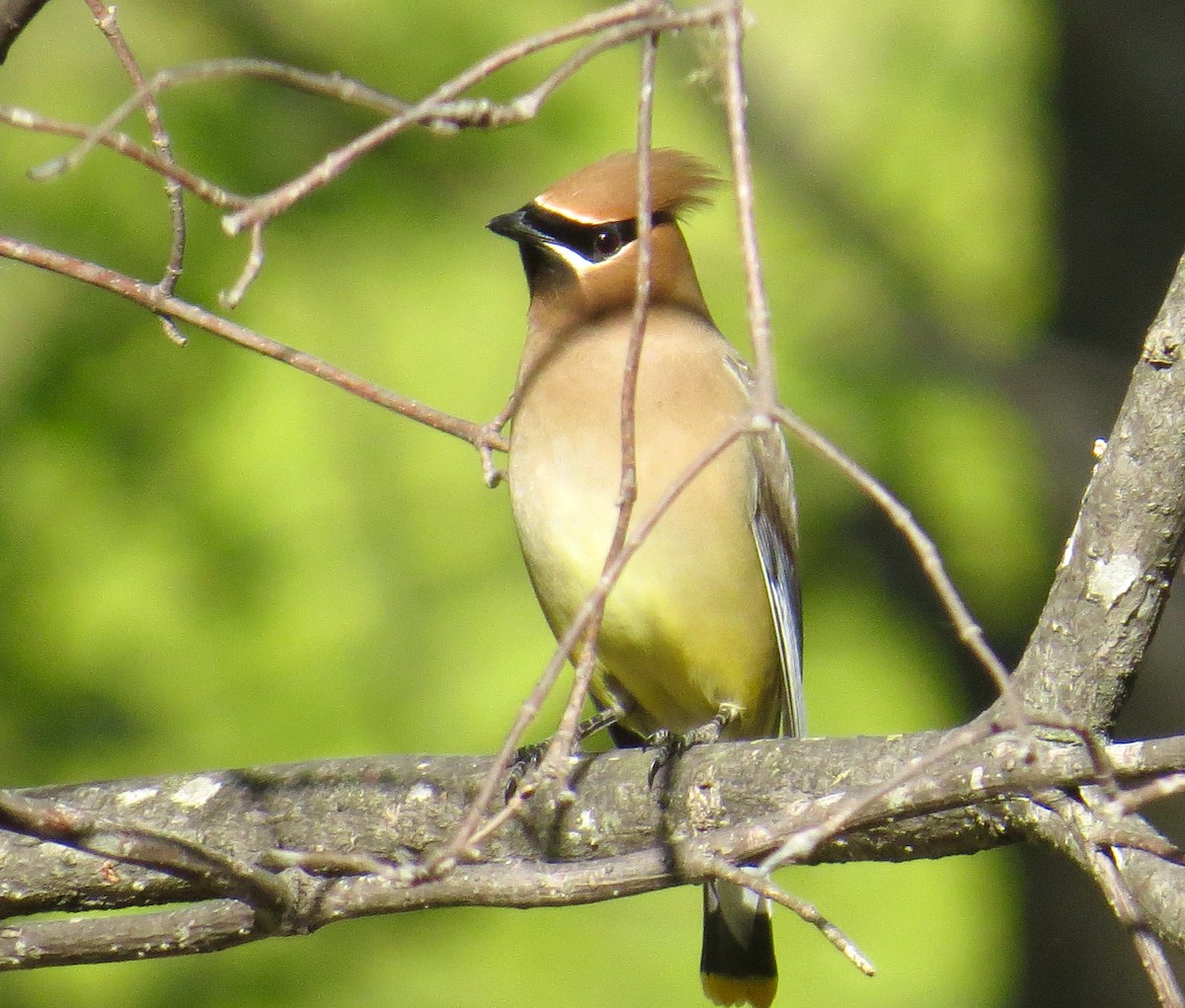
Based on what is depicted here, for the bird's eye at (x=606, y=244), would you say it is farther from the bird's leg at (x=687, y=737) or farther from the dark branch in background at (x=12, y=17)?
the dark branch in background at (x=12, y=17)

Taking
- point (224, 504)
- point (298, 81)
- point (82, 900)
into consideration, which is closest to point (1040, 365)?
point (224, 504)

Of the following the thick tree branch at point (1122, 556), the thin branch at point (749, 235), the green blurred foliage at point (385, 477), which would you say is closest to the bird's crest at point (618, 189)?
the thick tree branch at point (1122, 556)

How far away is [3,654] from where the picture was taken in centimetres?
596

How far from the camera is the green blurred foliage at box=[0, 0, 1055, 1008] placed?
225 inches

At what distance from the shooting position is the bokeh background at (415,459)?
561 centimetres

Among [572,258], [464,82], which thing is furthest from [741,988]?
[464,82]

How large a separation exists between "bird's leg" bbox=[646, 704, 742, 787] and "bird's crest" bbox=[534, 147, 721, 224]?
3.30 ft

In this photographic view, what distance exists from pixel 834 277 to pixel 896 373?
17.3 inches

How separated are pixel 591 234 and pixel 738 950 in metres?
1.65

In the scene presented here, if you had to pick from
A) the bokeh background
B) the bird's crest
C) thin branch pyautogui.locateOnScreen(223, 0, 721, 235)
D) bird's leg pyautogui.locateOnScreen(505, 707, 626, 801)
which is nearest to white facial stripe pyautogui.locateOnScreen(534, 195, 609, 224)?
the bird's crest

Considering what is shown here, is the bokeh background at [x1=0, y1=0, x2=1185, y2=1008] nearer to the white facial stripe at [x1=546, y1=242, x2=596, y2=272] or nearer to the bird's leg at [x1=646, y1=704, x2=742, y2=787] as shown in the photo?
the bird's leg at [x1=646, y1=704, x2=742, y2=787]

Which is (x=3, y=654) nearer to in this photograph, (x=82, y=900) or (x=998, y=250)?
(x=82, y=900)

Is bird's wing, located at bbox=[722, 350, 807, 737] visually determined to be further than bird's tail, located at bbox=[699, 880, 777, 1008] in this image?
No

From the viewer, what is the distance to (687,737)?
311 cm
